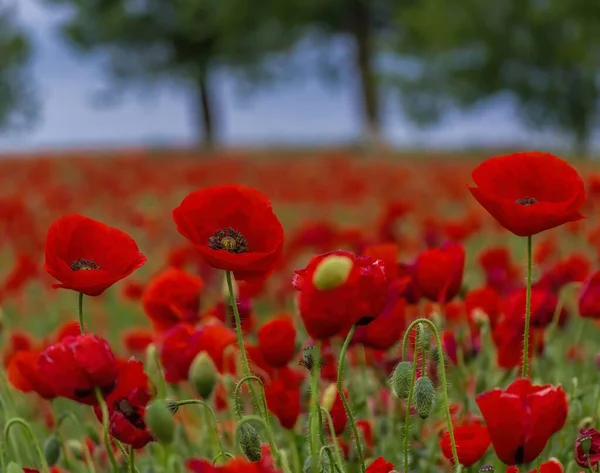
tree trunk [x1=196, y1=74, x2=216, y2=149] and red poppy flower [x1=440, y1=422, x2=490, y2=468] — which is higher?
red poppy flower [x1=440, y1=422, x2=490, y2=468]

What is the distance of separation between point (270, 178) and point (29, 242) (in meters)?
5.44

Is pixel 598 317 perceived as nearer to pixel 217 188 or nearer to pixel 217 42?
pixel 217 188

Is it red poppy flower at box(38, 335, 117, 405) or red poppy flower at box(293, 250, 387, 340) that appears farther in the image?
red poppy flower at box(38, 335, 117, 405)

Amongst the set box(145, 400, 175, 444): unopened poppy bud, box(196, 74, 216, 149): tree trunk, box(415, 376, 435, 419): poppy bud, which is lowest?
box(196, 74, 216, 149): tree trunk

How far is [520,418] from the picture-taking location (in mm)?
1282

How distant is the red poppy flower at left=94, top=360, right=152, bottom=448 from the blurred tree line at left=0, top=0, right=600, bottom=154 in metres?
19.0

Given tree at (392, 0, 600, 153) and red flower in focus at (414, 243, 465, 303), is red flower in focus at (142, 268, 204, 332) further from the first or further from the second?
tree at (392, 0, 600, 153)

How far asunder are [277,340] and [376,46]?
2150 centimetres

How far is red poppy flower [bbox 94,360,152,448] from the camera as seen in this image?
144cm

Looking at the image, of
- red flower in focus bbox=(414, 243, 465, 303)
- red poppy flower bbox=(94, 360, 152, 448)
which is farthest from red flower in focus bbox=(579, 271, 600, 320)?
red poppy flower bbox=(94, 360, 152, 448)

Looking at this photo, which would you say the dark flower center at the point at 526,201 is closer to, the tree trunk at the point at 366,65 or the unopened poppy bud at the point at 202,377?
the unopened poppy bud at the point at 202,377

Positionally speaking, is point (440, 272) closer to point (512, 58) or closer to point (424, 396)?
point (424, 396)

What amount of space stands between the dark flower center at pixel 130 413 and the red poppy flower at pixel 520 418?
541 mm

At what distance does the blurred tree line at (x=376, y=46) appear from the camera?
2123 cm
